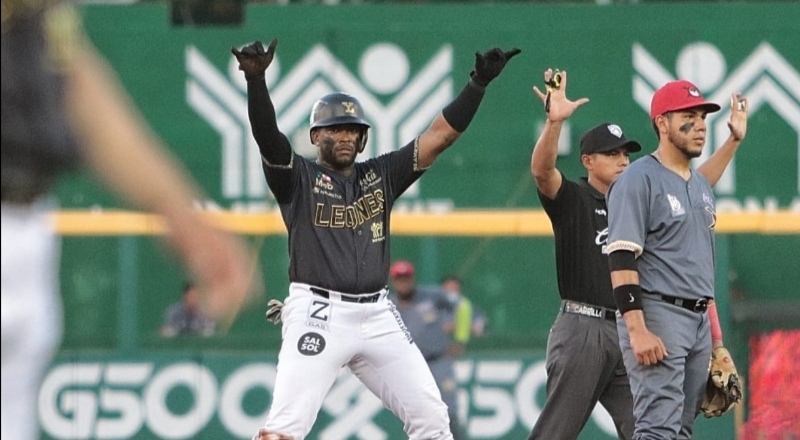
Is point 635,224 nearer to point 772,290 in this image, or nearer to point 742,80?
point 772,290

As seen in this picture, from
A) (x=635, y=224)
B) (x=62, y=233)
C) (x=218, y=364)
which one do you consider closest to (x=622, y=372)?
(x=635, y=224)

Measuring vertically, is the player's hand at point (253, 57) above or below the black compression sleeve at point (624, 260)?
above

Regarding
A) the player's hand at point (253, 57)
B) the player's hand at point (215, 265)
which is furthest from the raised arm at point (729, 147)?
the player's hand at point (215, 265)

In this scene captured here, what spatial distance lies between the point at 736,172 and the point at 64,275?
663 centimetres

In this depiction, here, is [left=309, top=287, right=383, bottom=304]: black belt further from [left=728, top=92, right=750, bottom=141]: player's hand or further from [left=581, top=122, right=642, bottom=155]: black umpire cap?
[left=728, top=92, right=750, bottom=141]: player's hand

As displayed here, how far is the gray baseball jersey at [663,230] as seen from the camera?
21.7ft

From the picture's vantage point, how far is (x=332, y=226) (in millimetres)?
7109

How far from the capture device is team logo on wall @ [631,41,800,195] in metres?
15.2

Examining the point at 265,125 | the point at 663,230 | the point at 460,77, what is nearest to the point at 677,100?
the point at 663,230

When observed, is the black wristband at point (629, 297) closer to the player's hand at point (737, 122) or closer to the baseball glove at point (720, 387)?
the baseball glove at point (720, 387)

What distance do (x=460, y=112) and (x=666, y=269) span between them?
1408 mm

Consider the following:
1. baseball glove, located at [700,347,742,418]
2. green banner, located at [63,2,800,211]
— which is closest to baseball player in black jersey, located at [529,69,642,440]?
baseball glove, located at [700,347,742,418]

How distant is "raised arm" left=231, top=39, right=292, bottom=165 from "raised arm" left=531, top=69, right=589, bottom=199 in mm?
1219

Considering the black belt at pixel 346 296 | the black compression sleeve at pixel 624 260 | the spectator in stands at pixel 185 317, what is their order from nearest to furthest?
the black compression sleeve at pixel 624 260 → the black belt at pixel 346 296 → the spectator in stands at pixel 185 317
